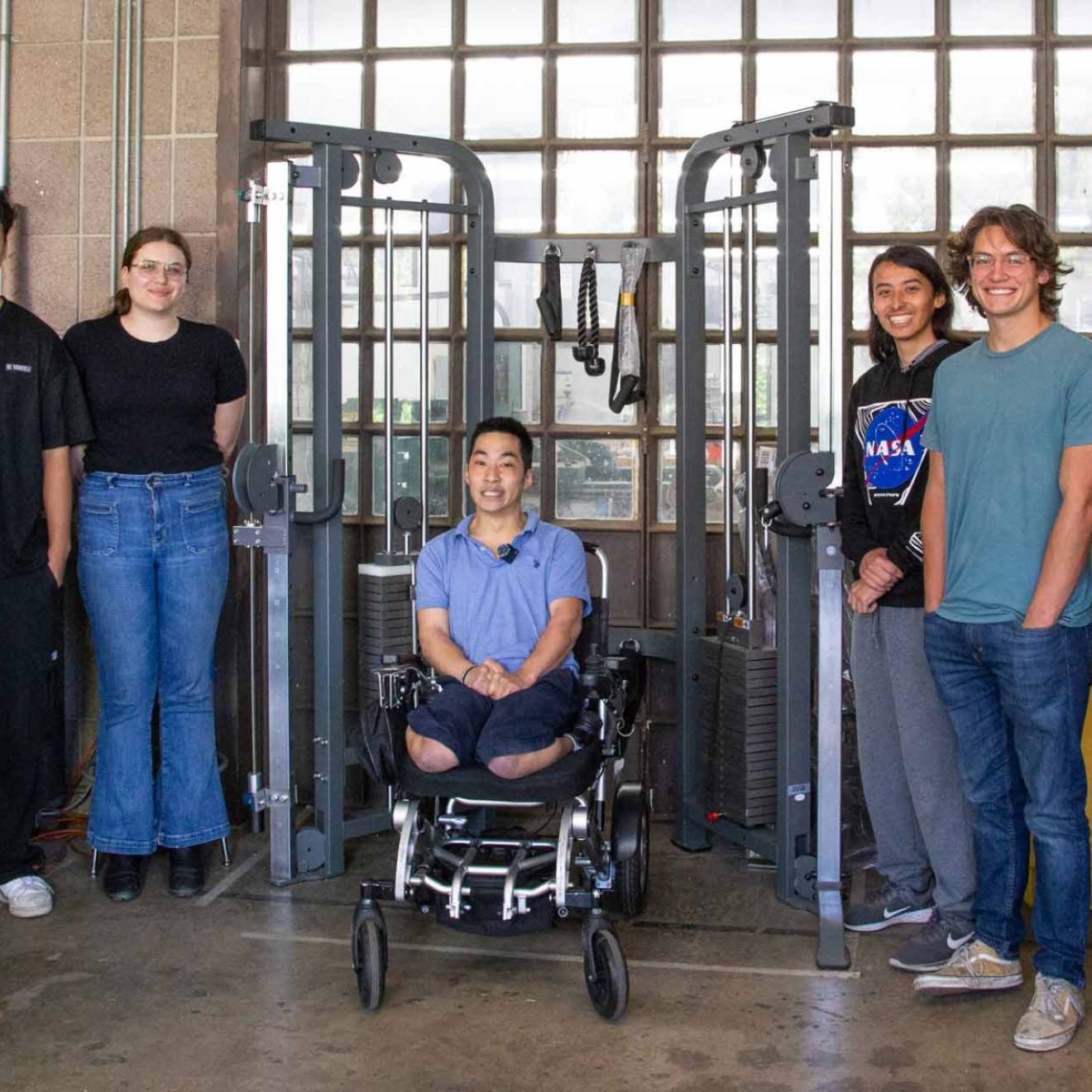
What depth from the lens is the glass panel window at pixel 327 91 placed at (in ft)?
14.5

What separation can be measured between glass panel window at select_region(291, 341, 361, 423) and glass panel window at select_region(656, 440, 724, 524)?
904mm

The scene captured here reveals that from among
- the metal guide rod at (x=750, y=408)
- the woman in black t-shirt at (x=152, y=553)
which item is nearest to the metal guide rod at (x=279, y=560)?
the woman in black t-shirt at (x=152, y=553)

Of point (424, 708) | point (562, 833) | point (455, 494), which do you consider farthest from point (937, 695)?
point (455, 494)

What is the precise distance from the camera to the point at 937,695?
325 cm

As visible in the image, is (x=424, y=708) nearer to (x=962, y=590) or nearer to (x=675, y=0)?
(x=962, y=590)

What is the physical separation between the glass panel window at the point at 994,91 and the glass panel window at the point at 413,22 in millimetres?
1442

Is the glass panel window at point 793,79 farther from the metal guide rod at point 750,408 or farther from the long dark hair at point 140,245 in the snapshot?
the long dark hair at point 140,245

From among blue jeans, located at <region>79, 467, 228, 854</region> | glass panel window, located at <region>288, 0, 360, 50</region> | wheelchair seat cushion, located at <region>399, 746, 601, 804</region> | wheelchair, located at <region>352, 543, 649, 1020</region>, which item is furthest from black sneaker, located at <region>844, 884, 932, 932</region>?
glass panel window, located at <region>288, 0, 360, 50</region>

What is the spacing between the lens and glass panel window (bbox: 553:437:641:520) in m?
4.40

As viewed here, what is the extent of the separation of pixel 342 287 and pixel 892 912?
7.57ft

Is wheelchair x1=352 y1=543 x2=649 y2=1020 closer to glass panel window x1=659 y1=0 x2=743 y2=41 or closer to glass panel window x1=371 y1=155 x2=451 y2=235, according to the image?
glass panel window x1=371 y1=155 x2=451 y2=235

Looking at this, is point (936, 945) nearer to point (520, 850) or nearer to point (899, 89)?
point (520, 850)

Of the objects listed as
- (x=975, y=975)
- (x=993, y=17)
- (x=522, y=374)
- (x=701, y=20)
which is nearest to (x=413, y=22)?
(x=701, y=20)

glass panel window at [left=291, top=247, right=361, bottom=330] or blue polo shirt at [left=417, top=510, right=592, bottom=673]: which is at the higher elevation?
glass panel window at [left=291, top=247, right=361, bottom=330]
